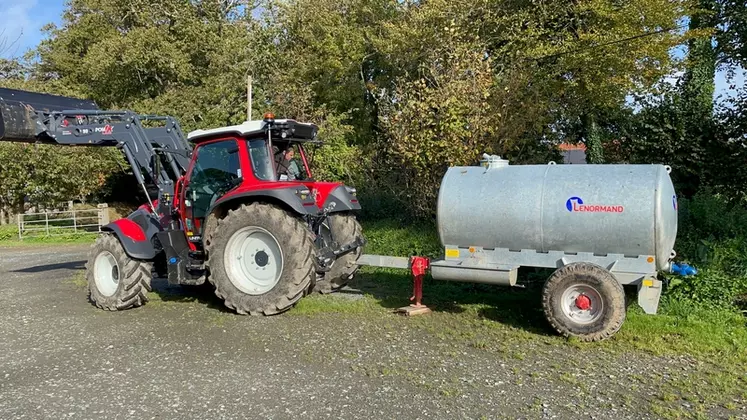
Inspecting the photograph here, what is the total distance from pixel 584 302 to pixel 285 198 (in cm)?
360

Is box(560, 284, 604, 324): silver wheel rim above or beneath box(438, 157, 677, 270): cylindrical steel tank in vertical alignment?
beneath

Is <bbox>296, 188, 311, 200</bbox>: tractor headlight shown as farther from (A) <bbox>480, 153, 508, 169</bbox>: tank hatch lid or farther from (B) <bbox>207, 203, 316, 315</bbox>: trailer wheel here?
(A) <bbox>480, 153, 508, 169</bbox>: tank hatch lid

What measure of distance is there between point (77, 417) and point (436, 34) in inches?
529

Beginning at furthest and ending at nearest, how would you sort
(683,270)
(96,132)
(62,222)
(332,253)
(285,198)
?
(62,222)
(96,132)
(332,253)
(285,198)
(683,270)

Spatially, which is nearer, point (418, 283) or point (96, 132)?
point (418, 283)

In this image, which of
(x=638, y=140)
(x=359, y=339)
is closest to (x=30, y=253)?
(x=359, y=339)

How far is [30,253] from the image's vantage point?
54.6ft

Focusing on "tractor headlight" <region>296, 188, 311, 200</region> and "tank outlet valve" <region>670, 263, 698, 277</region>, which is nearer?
"tank outlet valve" <region>670, 263, 698, 277</region>

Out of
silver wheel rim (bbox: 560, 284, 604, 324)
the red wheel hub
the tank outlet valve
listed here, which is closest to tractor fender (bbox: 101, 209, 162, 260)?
silver wheel rim (bbox: 560, 284, 604, 324)

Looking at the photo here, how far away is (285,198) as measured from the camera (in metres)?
7.01

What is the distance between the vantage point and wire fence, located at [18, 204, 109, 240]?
69.4ft

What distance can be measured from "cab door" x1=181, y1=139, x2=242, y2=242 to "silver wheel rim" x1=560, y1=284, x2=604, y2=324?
429 centimetres

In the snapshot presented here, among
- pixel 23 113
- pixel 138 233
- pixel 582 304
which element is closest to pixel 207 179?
pixel 138 233

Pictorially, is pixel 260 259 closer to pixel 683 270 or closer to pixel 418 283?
pixel 418 283
